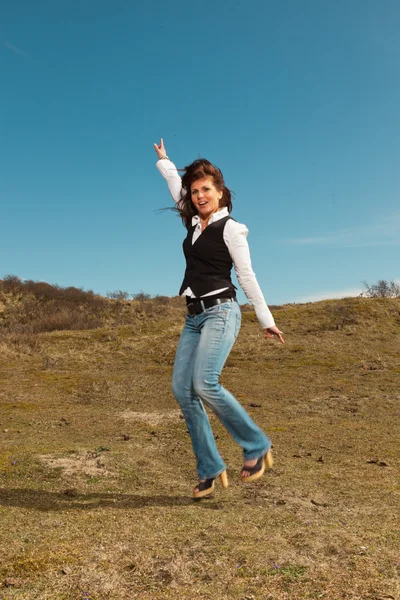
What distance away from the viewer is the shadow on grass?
4.56 meters

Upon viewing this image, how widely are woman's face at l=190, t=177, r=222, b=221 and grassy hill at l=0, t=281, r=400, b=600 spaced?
98.5 inches

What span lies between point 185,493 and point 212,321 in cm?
185

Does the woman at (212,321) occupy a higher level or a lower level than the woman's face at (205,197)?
lower

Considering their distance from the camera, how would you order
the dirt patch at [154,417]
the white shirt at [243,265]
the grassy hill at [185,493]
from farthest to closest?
the dirt patch at [154,417], the white shirt at [243,265], the grassy hill at [185,493]

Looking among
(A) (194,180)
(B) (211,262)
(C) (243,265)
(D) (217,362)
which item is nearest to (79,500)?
(D) (217,362)

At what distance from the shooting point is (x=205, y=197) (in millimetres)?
4512

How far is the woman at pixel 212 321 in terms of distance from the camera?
14.0 ft

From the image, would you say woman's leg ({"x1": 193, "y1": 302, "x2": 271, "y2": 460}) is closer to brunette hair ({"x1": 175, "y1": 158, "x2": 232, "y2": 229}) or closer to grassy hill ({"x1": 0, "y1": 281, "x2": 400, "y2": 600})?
grassy hill ({"x1": 0, "y1": 281, "x2": 400, "y2": 600})

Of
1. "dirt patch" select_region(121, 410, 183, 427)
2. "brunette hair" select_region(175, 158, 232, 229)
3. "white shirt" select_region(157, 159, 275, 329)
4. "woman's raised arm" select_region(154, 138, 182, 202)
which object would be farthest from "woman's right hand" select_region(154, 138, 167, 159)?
"dirt patch" select_region(121, 410, 183, 427)

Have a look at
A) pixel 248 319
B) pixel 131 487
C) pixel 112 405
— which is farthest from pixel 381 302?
pixel 131 487

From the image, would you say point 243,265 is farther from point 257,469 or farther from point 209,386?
point 257,469

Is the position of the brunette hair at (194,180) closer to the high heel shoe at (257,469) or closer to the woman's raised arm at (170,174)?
the woman's raised arm at (170,174)

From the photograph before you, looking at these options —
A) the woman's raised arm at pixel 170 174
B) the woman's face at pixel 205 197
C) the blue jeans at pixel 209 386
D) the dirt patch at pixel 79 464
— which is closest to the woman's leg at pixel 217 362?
the blue jeans at pixel 209 386

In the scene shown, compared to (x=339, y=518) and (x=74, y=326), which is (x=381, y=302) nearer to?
(x=74, y=326)
